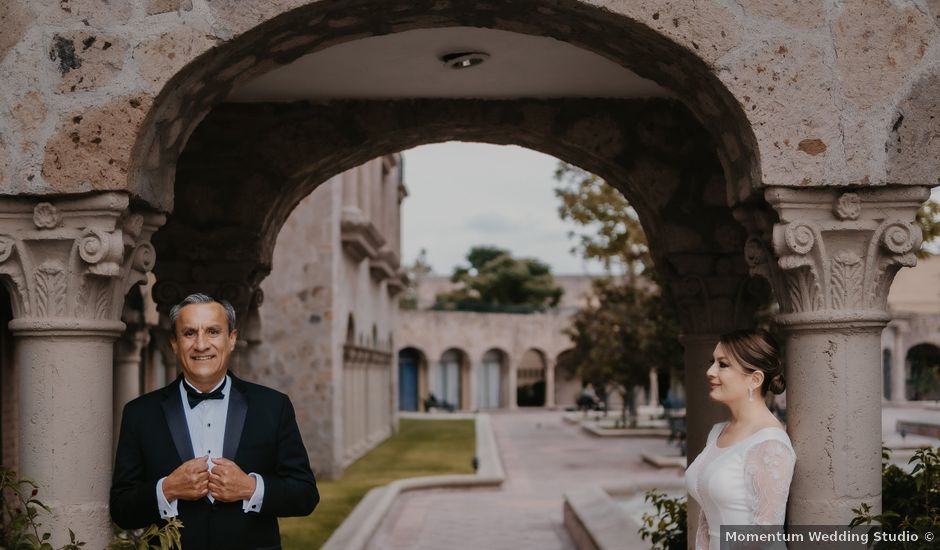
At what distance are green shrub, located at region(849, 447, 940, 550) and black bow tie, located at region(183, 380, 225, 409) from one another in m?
2.45

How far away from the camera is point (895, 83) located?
449 cm

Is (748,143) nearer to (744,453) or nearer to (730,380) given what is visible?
(730,380)

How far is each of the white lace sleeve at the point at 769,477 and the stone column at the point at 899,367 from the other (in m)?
45.9

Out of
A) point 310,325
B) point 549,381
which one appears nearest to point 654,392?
point 549,381

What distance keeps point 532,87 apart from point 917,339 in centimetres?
4422

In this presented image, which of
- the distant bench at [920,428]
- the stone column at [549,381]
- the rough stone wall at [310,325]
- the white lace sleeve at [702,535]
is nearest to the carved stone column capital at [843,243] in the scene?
the white lace sleeve at [702,535]

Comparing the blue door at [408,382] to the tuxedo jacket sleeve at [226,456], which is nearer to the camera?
the tuxedo jacket sleeve at [226,456]

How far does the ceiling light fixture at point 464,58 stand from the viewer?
20.7 feet

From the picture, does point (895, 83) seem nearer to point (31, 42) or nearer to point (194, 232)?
point (31, 42)

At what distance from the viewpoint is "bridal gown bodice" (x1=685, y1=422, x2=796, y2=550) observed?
3752 millimetres

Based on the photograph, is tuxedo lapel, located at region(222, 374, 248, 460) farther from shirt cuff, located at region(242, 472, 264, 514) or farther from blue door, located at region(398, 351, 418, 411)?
blue door, located at region(398, 351, 418, 411)

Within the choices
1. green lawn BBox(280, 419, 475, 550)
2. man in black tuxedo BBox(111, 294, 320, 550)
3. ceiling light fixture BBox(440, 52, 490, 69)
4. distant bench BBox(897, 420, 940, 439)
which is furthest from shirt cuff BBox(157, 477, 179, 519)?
distant bench BBox(897, 420, 940, 439)

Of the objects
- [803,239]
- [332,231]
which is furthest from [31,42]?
[332,231]

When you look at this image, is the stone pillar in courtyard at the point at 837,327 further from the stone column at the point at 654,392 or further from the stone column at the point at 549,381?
the stone column at the point at 549,381
